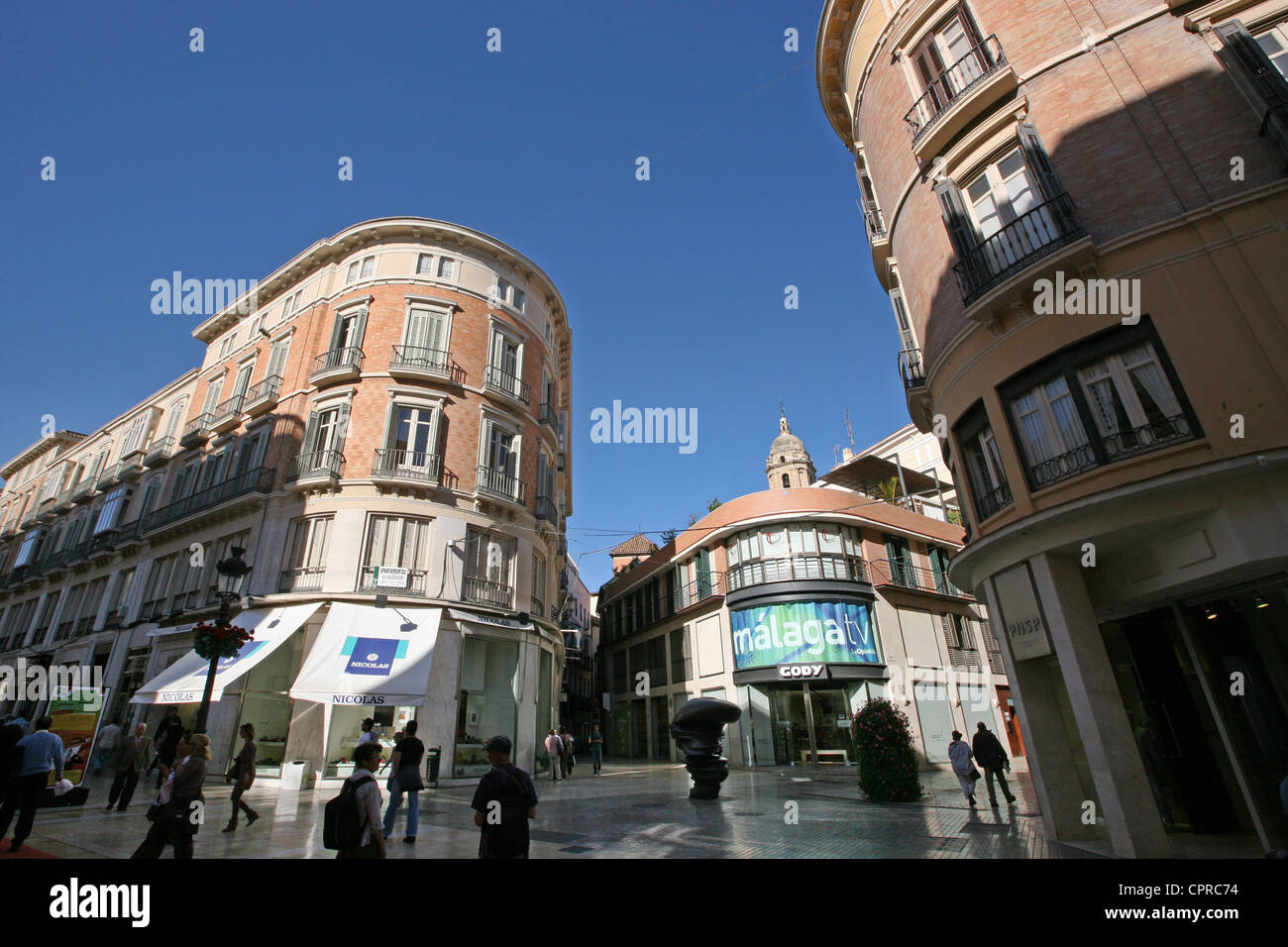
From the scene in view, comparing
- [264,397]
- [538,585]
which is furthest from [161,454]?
[538,585]

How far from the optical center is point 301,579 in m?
17.4

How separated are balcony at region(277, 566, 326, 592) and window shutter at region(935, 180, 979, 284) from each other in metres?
17.8

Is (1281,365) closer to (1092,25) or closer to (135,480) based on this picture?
(1092,25)

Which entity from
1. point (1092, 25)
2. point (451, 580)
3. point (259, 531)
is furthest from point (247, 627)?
point (1092, 25)

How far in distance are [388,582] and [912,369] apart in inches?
590

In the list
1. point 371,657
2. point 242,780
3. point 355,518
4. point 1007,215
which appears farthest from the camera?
point 355,518

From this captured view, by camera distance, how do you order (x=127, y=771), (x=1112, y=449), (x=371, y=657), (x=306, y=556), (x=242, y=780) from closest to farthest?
(x=1112, y=449) < (x=242, y=780) < (x=127, y=771) < (x=371, y=657) < (x=306, y=556)

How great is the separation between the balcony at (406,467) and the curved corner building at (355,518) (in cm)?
6

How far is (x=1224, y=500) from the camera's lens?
23.4 feet

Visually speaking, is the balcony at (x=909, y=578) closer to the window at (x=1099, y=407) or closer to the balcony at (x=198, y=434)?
the window at (x=1099, y=407)

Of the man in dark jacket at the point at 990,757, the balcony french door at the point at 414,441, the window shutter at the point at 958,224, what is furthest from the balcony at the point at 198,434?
the man in dark jacket at the point at 990,757

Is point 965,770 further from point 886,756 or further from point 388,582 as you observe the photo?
point 388,582

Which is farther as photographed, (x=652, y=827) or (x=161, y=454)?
(x=161, y=454)

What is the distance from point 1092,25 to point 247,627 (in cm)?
2313
